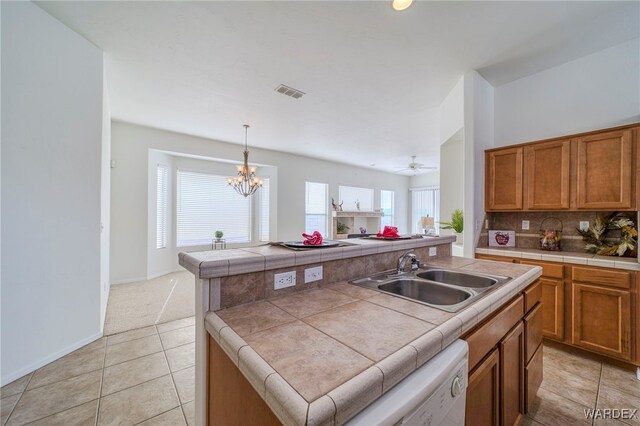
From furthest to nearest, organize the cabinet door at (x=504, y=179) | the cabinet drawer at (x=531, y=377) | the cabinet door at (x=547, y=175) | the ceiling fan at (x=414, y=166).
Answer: the ceiling fan at (x=414, y=166), the cabinet door at (x=504, y=179), the cabinet door at (x=547, y=175), the cabinet drawer at (x=531, y=377)

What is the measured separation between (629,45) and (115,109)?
21.2 ft

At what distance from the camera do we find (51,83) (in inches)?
89.5

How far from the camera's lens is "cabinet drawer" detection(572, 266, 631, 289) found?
Answer: 216cm

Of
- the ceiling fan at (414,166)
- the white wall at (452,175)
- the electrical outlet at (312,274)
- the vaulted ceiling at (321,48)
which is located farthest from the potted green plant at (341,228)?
the electrical outlet at (312,274)

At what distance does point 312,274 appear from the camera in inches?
55.2

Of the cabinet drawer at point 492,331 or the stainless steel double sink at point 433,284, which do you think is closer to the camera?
the cabinet drawer at point 492,331

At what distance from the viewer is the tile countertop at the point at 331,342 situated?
0.60 metres

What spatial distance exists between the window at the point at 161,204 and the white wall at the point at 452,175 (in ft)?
17.8

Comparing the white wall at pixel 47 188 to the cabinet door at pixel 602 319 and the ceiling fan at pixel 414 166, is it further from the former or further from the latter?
the ceiling fan at pixel 414 166

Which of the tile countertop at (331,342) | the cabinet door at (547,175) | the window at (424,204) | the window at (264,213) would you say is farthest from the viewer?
the window at (424,204)

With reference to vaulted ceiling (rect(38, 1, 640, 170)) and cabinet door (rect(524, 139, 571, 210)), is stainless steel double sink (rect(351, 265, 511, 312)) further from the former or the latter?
vaulted ceiling (rect(38, 1, 640, 170))

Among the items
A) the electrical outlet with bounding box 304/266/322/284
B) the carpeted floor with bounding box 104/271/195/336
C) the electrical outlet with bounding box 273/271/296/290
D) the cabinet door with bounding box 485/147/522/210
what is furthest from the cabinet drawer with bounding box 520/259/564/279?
the carpeted floor with bounding box 104/271/195/336

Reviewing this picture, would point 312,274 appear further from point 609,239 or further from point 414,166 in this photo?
point 414,166

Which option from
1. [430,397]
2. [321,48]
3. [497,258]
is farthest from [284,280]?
[497,258]
